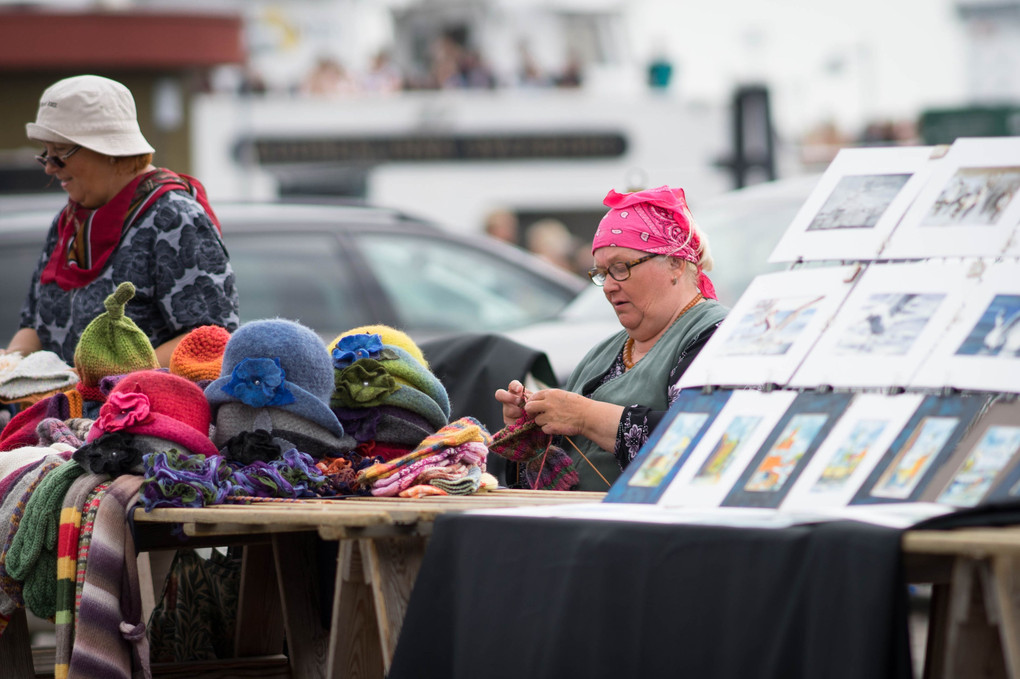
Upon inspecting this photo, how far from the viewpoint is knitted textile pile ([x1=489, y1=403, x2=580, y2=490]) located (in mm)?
3092

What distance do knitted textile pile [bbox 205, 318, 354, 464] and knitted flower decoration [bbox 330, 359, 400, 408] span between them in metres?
0.07

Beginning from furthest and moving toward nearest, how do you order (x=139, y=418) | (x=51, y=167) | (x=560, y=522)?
(x=51, y=167), (x=139, y=418), (x=560, y=522)

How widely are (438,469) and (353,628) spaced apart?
39 cm

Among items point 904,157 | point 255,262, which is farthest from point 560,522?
point 255,262

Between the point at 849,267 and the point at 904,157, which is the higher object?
the point at 904,157

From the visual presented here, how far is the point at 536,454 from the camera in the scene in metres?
3.16

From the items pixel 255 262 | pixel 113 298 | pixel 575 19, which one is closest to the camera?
pixel 113 298

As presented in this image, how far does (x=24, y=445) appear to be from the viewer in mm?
3340

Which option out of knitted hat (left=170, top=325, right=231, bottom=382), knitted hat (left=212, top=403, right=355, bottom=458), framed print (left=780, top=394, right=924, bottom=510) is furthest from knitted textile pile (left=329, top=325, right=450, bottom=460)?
framed print (left=780, top=394, right=924, bottom=510)

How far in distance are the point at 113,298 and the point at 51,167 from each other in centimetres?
69

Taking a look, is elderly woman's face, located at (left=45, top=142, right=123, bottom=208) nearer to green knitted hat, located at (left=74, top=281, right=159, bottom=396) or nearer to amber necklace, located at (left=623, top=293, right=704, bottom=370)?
green knitted hat, located at (left=74, top=281, right=159, bottom=396)

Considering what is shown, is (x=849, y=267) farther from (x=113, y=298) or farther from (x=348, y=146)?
(x=348, y=146)

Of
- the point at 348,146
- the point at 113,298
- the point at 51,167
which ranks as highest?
the point at 51,167

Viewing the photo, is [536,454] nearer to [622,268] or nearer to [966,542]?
[622,268]
